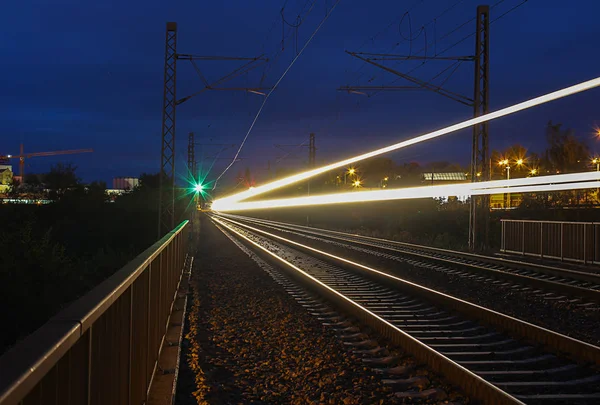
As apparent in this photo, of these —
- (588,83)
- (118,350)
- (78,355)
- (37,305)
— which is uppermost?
(588,83)

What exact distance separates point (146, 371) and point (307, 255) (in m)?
20.9

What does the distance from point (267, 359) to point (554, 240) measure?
17.4 m

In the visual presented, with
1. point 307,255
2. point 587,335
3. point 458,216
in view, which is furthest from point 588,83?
point 458,216

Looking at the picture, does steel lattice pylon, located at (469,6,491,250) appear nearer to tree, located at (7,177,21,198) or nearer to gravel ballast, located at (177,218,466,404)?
gravel ballast, located at (177,218,466,404)

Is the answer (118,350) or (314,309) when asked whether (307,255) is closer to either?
(314,309)

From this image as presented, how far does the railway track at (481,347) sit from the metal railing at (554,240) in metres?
8.93

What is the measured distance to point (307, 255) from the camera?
1075 inches

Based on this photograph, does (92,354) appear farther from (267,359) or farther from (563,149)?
(563,149)

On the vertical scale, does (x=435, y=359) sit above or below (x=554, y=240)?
below

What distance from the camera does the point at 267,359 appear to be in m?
8.94

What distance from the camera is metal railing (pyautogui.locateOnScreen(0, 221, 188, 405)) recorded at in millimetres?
2096

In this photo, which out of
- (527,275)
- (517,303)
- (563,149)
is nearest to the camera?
(517,303)

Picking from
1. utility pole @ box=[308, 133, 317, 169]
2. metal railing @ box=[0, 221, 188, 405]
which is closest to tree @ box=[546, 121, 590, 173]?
utility pole @ box=[308, 133, 317, 169]

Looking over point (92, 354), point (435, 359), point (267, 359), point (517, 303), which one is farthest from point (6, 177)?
point (92, 354)
